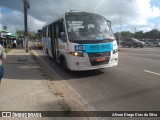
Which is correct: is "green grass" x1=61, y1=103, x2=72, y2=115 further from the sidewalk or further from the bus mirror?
the bus mirror

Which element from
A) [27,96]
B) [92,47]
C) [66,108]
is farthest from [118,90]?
[92,47]

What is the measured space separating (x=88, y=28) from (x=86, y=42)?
38.9 inches

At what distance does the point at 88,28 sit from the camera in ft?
38.3

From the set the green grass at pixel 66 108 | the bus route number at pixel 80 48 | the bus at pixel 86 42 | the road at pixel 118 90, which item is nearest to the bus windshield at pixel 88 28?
the bus at pixel 86 42

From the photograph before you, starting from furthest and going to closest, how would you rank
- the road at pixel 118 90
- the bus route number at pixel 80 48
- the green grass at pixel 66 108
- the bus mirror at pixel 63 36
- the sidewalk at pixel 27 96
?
the bus mirror at pixel 63 36, the bus route number at pixel 80 48, the road at pixel 118 90, the sidewalk at pixel 27 96, the green grass at pixel 66 108

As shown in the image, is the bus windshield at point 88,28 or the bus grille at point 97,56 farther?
the bus windshield at point 88,28

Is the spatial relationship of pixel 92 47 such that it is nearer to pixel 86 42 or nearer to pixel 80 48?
pixel 86 42

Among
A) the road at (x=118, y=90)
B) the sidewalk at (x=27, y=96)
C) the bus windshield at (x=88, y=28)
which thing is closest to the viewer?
the sidewalk at (x=27, y=96)

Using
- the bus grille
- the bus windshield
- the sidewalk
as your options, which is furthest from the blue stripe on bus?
the sidewalk

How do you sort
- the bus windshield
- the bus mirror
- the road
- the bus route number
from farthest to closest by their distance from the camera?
the bus mirror → the bus windshield → the bus route number → the road

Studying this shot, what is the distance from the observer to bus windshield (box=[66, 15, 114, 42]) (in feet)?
37.2

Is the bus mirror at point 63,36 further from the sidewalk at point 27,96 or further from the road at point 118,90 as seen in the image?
the sidewalk at point 27,96

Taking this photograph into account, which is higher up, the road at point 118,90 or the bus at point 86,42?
the bus at point 86,42

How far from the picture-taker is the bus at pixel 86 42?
35.9ft
